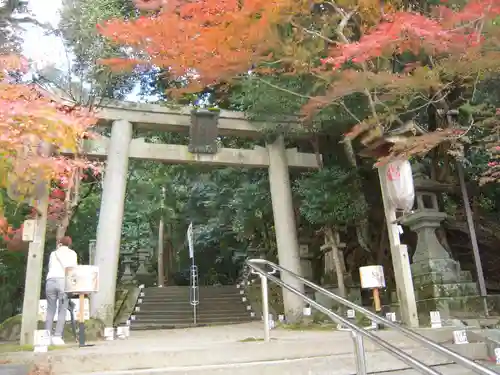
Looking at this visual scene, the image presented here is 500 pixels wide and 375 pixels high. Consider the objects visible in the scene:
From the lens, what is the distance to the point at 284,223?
982 centimetres

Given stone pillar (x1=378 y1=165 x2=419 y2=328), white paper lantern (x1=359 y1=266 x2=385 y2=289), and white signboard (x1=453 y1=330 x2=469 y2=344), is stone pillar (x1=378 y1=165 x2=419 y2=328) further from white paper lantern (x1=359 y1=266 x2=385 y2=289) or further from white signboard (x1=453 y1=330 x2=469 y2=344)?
white signboard (x1=453 y1=330 x2=469 y2=344)

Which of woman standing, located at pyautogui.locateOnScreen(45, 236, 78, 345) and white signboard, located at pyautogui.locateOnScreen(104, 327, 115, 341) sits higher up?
woman standing, located at pyautogui.locateOnScreen(45, 236, 78, 345)

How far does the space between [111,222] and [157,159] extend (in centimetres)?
162

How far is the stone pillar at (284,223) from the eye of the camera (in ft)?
30.9

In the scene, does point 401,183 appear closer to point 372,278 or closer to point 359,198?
point 372,278

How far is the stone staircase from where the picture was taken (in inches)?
484

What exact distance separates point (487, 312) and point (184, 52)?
6.85 m

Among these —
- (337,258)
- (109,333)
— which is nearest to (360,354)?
(109,333)

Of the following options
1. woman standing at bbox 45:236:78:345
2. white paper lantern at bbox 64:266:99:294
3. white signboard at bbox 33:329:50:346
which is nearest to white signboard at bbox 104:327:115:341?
woman standing at bbox 45:236:78:345

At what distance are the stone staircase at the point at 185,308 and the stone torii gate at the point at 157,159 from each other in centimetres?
312

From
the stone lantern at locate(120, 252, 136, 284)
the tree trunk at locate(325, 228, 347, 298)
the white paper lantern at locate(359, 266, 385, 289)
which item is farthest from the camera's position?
the stone lantern at locate(120, 252, 136, 284)

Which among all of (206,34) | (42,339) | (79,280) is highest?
(206,34)

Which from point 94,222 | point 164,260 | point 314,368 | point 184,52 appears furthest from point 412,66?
point 164,260

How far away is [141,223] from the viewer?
21.6 meters
